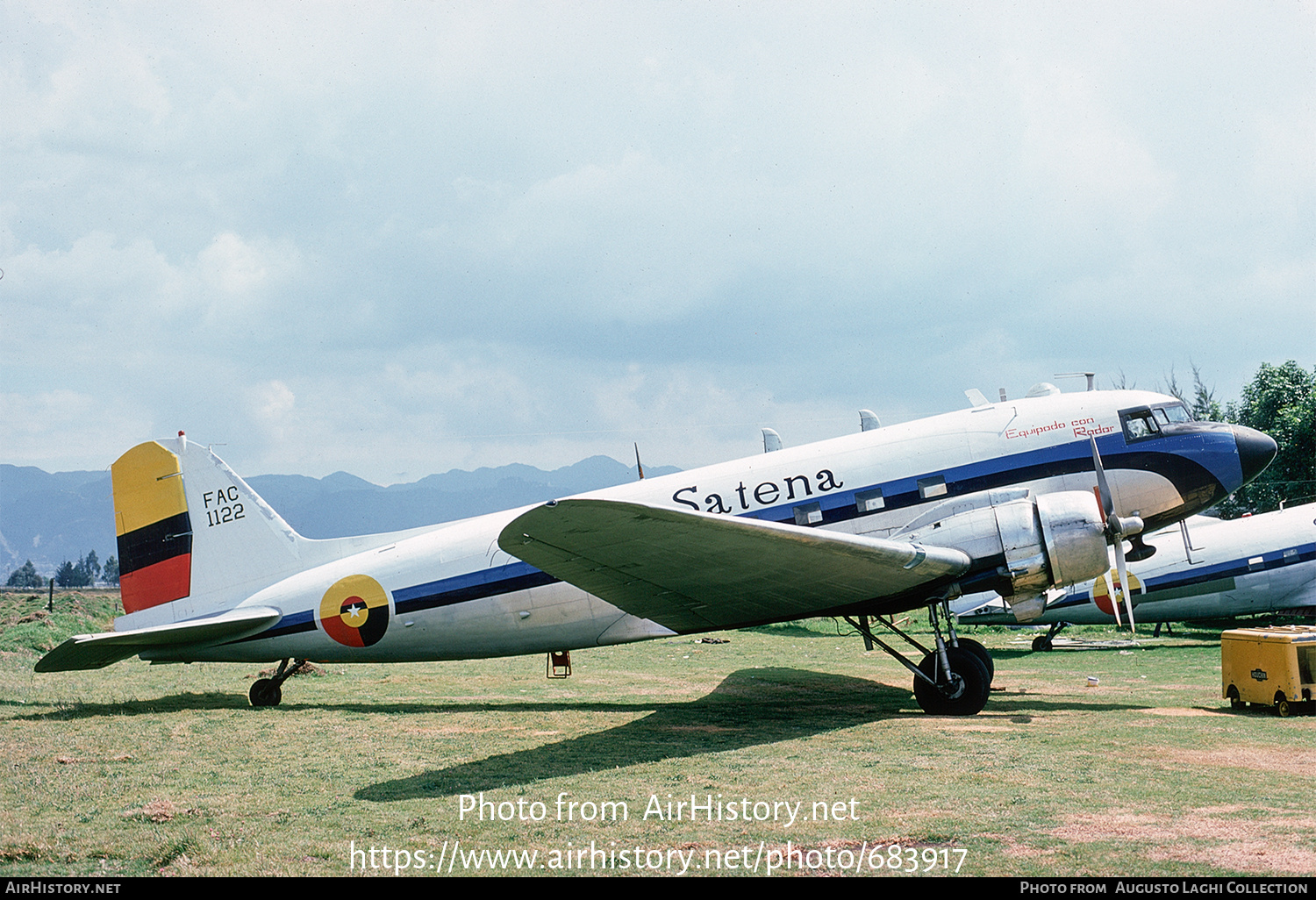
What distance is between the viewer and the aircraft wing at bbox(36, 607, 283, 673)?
12531 mm

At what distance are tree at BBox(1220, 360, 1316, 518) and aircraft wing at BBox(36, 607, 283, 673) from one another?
36352mm

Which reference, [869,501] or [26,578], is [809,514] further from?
[26,578]

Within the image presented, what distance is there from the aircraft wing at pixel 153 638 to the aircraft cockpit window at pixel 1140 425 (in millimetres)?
13546

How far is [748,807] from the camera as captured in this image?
7.07m

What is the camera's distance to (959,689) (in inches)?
467

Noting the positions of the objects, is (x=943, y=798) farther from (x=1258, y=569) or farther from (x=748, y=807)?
(x=1258, y=569)

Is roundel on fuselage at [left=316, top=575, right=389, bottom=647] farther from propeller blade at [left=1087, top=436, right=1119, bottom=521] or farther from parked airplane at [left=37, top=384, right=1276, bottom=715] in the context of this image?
propeller blade at [left=1087, top=436, right=1119, bottom=521]

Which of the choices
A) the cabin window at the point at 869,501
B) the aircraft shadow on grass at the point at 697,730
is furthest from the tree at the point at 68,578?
the cabin window at the point at 869,501

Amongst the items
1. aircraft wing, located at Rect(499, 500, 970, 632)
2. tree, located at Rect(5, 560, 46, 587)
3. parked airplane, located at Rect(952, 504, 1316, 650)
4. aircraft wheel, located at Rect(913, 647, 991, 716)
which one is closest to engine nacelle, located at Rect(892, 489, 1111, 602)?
aircraft wing, located at Rect(499, 500, 970, 632)

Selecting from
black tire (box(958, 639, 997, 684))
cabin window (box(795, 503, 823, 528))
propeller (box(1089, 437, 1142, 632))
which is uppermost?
cabin window (box(795, 503, 823, 528))

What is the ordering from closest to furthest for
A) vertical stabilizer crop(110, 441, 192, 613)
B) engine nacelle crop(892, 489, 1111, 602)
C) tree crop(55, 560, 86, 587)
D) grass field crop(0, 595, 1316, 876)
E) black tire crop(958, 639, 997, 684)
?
grass field crop(0, 595, 1316, 876), engine nacelle crop(892, 489, 1111, 602), black tire crop(958, 639, 997, 684), vertical stabilizer crop(110, 441, 192, 613), tree crop(55, 560, 86, 587)
